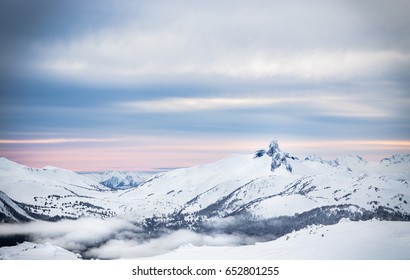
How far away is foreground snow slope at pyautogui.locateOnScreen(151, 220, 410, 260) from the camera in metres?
21.2

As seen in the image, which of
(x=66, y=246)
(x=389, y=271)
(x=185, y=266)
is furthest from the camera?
(x=66, y=246)

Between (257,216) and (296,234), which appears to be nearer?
(296,234)

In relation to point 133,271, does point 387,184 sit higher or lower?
higher

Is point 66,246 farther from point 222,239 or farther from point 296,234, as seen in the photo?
point 296,234

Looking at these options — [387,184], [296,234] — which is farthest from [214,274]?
[387,184]

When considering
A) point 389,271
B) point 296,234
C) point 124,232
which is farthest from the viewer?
point 124,232

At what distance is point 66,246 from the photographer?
257 feet

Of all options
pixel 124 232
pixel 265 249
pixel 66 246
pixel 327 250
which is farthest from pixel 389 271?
pixel 124 232

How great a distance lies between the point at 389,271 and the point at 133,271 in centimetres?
1118

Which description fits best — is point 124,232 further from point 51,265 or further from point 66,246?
point 51,265

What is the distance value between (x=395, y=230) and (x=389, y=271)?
3.75 metres

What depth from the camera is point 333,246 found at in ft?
72.5

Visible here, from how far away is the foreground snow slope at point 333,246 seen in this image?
2116cm

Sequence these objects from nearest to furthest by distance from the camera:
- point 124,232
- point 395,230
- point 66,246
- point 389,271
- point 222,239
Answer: point 389,271, point 395,230, point 66,246, point 124,232, point 222,239
